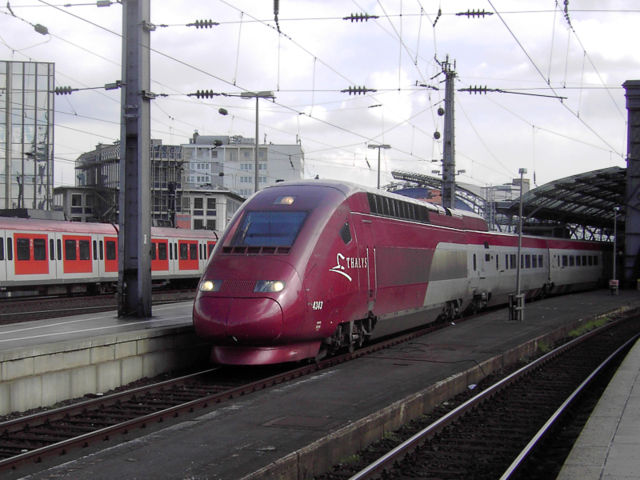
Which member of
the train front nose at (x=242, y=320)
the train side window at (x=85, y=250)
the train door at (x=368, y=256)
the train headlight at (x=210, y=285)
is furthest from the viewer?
the train side window at (x=85, y=250)

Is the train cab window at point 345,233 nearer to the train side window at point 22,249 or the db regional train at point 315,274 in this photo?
the db regional train at point 315,274

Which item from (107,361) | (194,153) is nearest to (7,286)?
(107,361)

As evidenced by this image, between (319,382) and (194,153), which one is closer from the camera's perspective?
(319,382)

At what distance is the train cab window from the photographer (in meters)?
14.3

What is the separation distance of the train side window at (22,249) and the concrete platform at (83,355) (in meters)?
12.0

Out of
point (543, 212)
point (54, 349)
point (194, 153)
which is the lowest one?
point (54, 349)

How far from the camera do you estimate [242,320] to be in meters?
12.2

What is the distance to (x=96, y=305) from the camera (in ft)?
86.7

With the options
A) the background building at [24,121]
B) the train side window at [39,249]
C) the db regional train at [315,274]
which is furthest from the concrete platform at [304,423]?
the background building at [24,121]

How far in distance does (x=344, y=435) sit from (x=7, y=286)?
22.4m

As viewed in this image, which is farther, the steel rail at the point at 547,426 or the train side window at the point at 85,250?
the train side window at the point at 85,250

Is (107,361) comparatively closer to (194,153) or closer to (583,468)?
(583,468)

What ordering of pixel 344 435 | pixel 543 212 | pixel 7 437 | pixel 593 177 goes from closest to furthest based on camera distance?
1. pixel 344 435
2. pixel 7 437
3. pixel 593 177
4. pixel 543 212

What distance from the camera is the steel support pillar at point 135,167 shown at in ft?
55.3
